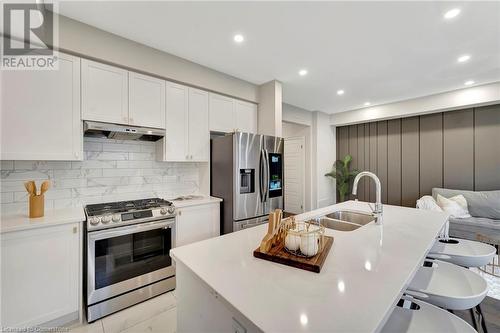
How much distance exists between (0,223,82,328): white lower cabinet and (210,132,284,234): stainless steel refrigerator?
1.54 meters

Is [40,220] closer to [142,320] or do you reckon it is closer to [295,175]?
[142,320]

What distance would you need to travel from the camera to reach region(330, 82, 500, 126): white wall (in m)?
3.49

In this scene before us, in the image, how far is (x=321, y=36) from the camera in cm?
223

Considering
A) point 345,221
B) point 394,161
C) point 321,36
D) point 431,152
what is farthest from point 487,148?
point 321,36

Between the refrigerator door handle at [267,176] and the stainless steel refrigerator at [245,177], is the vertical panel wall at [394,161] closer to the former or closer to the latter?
the stainless steel refrigerator at [245,177]

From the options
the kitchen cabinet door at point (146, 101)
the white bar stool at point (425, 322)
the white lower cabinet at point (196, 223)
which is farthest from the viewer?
the white lower cabinet at point (196, 223)

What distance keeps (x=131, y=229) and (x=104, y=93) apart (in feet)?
4.55

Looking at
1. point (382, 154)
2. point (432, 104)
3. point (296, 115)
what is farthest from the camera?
point (382, 154)

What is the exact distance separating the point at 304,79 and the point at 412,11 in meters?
1.57

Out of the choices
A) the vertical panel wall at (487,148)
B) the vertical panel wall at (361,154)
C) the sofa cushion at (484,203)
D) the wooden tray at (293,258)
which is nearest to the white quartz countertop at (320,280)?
the wooden tray at (293,258)

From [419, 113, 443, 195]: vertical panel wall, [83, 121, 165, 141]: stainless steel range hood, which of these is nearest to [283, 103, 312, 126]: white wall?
[419, 113, 443, 195]: vertical panel wall

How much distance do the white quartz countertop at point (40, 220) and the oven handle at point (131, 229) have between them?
0.61ft

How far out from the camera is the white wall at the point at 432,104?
11.5 feet

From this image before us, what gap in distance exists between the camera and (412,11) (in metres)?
1.86
